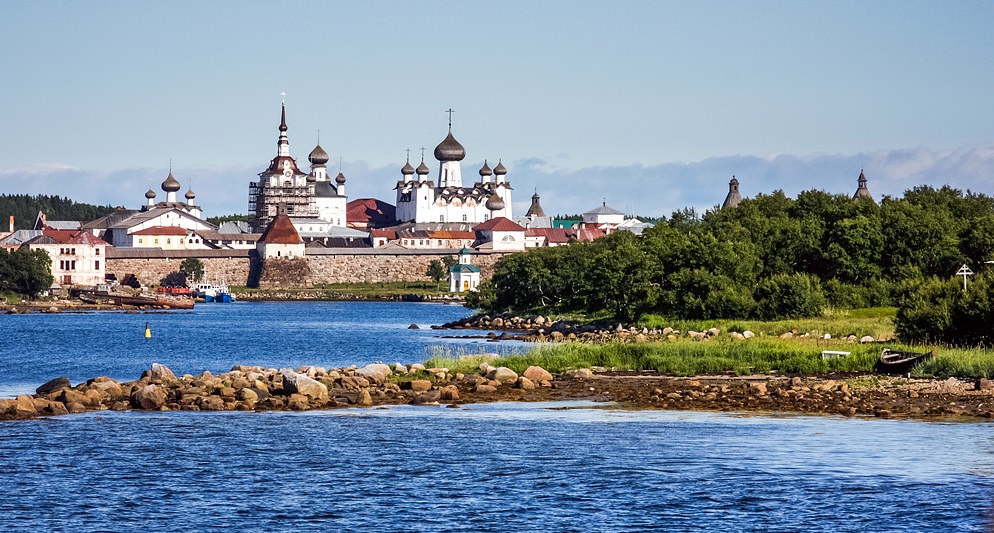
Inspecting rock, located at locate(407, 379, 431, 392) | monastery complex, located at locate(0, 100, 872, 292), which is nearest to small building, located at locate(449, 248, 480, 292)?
monastery complex, located at locate(0, 100, 872, 292)

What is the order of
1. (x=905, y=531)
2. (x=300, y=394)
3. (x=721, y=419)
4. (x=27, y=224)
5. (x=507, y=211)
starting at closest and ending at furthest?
(x=905, y=531)
(x=721, y=419)
(x=300, y=394)
(x=507, y=211)
(x=27, y=224)

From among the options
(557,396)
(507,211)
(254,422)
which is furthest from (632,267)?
(507,211)

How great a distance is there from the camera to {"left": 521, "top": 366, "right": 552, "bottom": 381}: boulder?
32.0m

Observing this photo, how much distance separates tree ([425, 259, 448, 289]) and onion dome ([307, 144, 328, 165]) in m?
29.3

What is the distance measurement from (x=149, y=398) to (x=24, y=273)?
258 ft

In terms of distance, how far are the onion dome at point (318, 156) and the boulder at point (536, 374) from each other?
5198 inches

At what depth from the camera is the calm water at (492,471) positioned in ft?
60.0

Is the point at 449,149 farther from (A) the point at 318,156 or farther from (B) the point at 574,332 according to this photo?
(B) the point at 574,332

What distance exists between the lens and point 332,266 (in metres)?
138

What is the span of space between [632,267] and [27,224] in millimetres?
138137

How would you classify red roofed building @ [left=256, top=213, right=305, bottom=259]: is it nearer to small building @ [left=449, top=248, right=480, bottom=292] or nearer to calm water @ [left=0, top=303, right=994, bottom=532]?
small building @ [left=449, top=248, right=480, bottom=292]

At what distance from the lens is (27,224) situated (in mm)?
181375

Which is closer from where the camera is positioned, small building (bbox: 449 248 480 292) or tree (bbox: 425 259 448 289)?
small building (bbox: 449 248 480 292)

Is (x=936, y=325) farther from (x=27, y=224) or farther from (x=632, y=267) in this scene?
(x=27, y=224)
